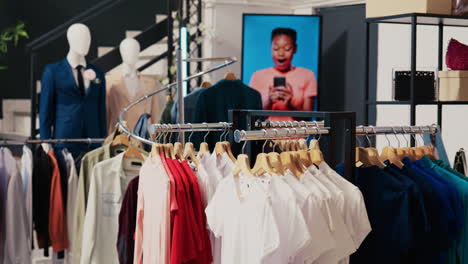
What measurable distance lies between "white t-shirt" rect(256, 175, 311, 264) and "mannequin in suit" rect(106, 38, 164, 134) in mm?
3713

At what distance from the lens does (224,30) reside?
6.63 meters

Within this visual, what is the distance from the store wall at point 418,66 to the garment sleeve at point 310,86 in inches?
21.4

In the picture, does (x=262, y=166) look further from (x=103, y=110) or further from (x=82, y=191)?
(x=103, y=110)

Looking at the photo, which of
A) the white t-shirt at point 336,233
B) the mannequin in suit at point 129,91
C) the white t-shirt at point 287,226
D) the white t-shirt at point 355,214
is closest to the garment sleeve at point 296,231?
the white t-shirt at point 287,226

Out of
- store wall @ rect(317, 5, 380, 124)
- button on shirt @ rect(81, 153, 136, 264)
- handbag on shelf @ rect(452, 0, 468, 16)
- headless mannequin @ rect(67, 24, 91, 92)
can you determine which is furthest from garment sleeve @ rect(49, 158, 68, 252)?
store wall @ rect(317, 5, 380, 124)

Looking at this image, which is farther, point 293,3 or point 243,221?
point 293,3

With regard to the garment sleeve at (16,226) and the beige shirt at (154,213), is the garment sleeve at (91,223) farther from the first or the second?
the beige shirt at (154,213)

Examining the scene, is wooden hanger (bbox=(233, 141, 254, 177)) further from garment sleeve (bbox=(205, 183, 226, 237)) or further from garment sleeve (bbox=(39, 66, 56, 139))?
garment sleeve (bbox=(39, 66, 56, 139))

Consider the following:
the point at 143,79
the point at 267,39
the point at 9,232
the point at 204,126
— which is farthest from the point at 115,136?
the point at 267,39

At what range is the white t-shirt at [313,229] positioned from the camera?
2.30 metres

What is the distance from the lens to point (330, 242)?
233 centimetres

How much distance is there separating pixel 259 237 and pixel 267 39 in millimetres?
4176

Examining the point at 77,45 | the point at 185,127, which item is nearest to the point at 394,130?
the point at 185,127

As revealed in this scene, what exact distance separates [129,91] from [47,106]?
0.81 m
